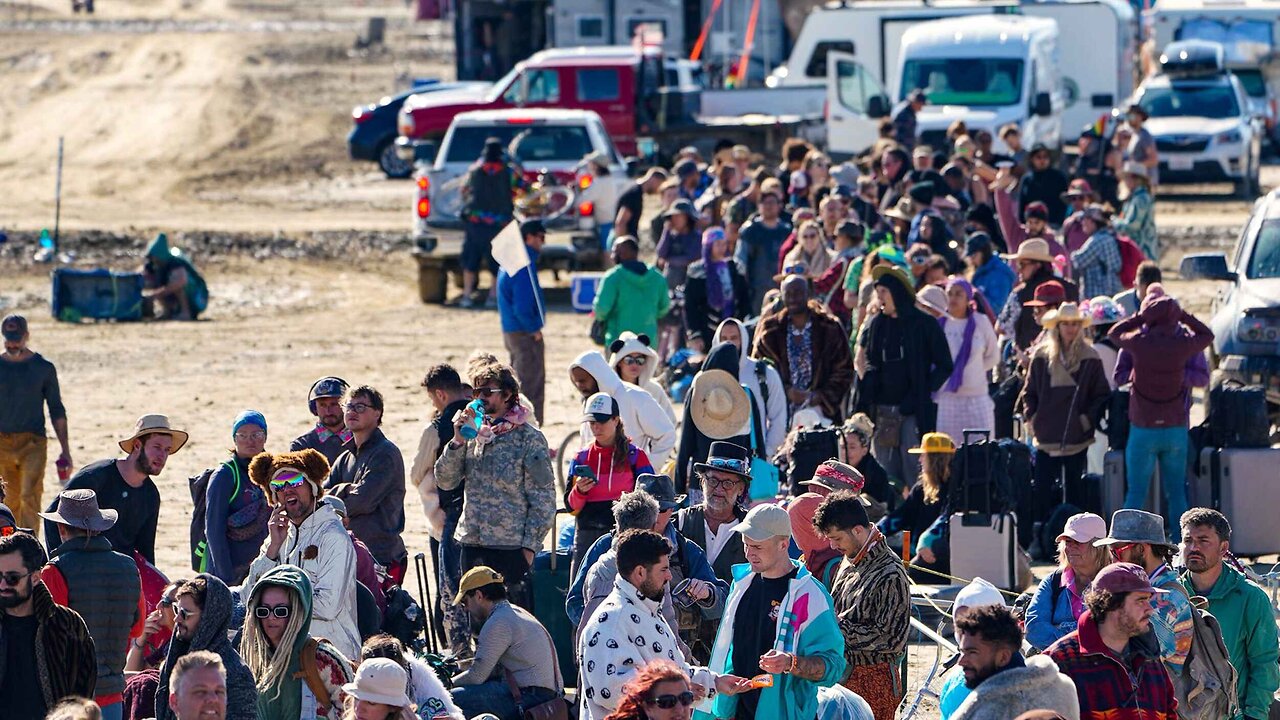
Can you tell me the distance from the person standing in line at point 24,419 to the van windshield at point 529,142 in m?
11.0

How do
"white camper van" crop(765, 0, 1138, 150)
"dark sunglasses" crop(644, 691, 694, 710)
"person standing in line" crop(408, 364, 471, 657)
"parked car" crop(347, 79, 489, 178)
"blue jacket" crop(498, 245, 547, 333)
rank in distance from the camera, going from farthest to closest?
"parked car" crop(347, 79, 489, 178), "white camper van" crop(765, 0, 1138, 150), "blue jacket" crop(498, 245, 547, 333), "person standing in line" crop(408, 364, 471, 657), "dark sunglasses" crop(644, 691, 694, 710)

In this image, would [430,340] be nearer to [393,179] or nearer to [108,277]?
[108,277]

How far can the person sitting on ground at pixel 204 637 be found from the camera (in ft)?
22.5

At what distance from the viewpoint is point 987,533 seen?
35.6ft

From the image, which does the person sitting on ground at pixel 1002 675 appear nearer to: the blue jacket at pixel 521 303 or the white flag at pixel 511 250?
the white flag at pixel 511 250

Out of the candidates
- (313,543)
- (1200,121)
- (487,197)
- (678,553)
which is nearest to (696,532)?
(678,553)

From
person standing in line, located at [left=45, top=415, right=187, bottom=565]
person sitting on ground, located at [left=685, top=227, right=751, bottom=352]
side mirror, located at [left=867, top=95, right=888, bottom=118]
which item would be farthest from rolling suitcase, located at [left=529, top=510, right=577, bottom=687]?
side mirror, located at [left=867, top=95, right=888, bottom=118]

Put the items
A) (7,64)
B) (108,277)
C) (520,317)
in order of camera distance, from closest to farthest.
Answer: (520,317), (108,277), (7,64)

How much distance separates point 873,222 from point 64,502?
10.7 meters

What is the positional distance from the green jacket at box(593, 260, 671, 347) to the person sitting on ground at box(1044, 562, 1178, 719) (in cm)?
812

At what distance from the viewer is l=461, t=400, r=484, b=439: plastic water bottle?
9.31m

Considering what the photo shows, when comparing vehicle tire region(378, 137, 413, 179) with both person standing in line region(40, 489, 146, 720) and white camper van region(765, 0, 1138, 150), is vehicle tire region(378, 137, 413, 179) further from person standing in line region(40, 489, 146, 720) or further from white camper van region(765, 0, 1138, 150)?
person standing in line region(40, 489, 146, 720)

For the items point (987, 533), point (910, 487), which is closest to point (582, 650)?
point (987, 533)

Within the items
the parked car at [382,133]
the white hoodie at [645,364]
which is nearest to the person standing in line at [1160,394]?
the white hoodie at [645,364]
